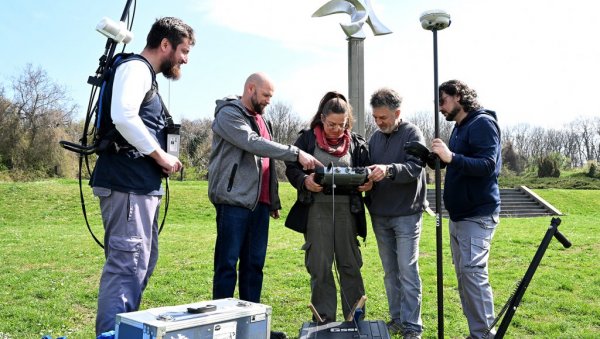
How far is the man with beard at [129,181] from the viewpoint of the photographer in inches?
127

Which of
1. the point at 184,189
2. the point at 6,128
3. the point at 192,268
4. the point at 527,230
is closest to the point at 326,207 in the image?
the point at 192,268

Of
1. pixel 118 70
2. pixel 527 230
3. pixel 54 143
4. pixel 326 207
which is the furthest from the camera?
pixel 54 143

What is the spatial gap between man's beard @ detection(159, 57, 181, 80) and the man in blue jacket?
189cm

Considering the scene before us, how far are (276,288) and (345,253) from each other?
237 cm

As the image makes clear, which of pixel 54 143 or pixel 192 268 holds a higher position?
pixel 54 143

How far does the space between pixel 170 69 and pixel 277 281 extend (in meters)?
3.80

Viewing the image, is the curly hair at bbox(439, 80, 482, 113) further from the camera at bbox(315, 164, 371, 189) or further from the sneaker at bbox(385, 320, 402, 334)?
the sneaker at bbox(385, 320, 402, 334)

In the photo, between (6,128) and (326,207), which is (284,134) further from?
(326,207)

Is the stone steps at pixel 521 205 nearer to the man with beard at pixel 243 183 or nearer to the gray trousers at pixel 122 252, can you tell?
the man with beard at pixel 243 183

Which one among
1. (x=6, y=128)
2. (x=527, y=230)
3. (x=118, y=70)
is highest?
(x=6, y=128)

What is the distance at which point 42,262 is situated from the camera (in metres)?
8.35

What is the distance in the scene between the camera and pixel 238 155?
4.08 metres

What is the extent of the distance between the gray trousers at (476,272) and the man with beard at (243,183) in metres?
1.25

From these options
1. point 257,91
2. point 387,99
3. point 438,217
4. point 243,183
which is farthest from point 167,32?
point 438,217
